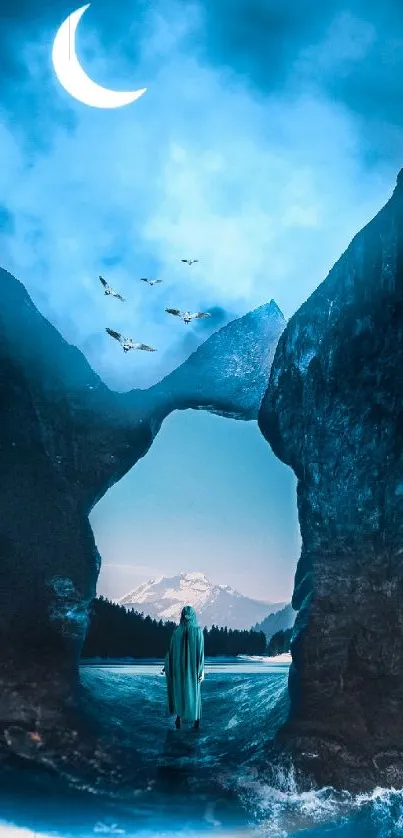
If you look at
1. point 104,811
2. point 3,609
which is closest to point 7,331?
point 3,609

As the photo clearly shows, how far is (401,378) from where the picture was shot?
13000mm

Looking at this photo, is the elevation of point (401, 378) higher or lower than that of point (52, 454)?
higher

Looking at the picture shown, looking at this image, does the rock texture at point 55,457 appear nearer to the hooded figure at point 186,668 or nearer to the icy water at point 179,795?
the icy water at point 179,795

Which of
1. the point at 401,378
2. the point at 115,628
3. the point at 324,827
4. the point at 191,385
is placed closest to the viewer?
the point at 324,827

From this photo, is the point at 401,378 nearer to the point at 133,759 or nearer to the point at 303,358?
the point at 303,358

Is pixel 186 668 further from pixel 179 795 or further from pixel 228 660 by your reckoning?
pixel 228 660

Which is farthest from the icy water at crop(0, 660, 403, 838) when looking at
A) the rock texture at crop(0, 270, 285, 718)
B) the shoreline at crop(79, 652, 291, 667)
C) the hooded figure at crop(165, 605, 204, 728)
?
the shoreline at crop(79, 652, 291, 667)

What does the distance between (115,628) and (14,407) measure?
12.4 metres

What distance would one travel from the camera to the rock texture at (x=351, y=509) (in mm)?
11539

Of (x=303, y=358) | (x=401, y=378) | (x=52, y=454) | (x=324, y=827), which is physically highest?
(x=303, y=358)

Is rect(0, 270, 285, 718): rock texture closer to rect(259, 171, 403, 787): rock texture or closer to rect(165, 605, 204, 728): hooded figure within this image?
rect(165, 605, 204, 728): hooded figure

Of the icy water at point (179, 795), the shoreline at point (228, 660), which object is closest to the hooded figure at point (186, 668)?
the icy water at point (179, 795)

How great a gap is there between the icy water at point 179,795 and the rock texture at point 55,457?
1894 millimetres

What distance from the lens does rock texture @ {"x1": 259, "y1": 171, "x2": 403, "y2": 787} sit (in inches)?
454
